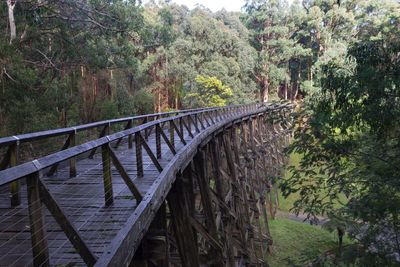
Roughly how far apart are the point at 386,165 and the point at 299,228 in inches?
485

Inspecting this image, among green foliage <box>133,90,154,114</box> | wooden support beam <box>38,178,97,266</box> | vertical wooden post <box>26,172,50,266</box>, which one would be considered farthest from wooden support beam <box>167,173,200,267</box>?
green foliage <box>133,90,154,114</box>

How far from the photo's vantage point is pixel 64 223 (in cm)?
217

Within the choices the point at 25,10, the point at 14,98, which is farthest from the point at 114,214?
the point at 25,10

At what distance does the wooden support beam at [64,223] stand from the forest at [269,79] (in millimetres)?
4395

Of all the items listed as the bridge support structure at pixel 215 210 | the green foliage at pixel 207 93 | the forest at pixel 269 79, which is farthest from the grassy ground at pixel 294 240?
the green foliage at pixel 207 93

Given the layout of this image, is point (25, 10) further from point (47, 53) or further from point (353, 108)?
point (353, 108)

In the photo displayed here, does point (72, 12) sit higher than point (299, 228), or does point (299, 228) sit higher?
point (72, 12)

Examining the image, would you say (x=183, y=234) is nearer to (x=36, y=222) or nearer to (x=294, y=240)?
(x=36, y=222)

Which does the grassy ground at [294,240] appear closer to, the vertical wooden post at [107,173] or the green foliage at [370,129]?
the green foliage at [370,129]

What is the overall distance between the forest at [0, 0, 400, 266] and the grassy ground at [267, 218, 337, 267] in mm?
892

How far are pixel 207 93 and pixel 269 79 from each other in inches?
636

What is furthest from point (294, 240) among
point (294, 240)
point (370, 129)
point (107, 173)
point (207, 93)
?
point (207, 93)

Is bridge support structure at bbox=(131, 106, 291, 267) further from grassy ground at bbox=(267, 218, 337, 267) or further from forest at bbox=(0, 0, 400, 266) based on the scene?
forest at bbox=(0, 0, 400, 266)

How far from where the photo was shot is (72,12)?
567 inches
